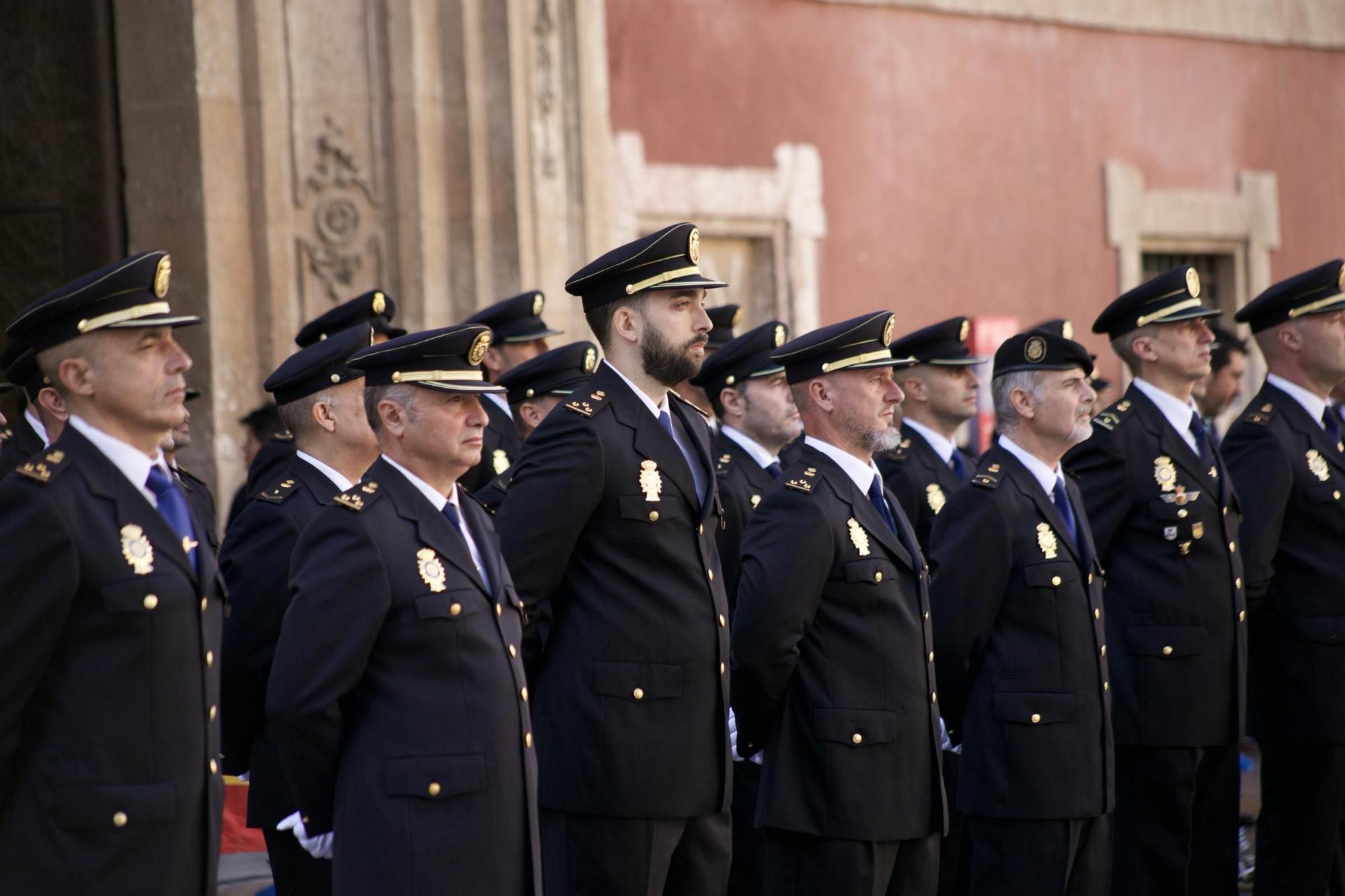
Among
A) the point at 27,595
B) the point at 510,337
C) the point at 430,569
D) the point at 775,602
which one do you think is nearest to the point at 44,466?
the point at 27,595

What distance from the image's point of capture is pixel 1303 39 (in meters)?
15.9

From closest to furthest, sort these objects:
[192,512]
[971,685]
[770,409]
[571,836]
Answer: [192,512]
[571,836]
[971,685]
[770,409]

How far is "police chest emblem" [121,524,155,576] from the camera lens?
3748 mm

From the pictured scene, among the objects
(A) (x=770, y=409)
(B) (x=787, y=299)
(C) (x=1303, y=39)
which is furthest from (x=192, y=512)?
(C) (x=1303, y=39)

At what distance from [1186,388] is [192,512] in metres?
3.87

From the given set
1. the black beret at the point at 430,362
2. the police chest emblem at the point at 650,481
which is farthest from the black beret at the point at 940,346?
the black beret at the point at 430,362

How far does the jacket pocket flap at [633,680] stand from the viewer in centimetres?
486

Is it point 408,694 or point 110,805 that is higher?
point 408,694

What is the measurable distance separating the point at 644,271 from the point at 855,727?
53.6 inches

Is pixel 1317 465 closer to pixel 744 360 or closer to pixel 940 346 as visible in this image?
pixel 940 346

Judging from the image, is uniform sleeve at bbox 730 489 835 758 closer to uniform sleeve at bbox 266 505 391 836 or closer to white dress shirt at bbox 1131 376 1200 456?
uniform sleeve at bbox 266 505 391 836

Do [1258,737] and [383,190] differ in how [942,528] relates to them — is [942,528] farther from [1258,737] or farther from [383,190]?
[383,190]

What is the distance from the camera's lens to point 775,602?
507cm

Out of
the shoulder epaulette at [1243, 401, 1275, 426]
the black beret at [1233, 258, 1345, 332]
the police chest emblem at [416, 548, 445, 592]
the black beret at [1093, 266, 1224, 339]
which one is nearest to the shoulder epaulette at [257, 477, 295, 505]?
the police chest emblem at [416, 548, 445, 592]
